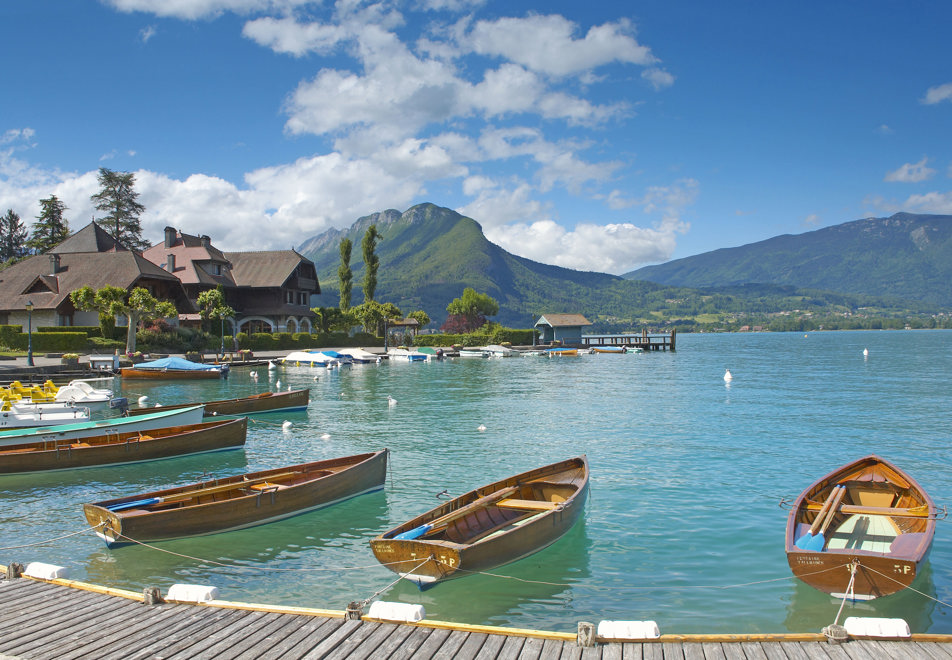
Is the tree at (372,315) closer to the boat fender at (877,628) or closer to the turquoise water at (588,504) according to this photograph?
the turquoise water at (588,504)

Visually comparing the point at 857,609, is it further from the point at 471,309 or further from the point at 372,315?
the point at 471,309

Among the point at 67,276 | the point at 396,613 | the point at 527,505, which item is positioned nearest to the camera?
the point at 396,613

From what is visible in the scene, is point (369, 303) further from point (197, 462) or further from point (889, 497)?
point (889, 497)

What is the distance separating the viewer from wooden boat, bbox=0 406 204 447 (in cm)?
1938

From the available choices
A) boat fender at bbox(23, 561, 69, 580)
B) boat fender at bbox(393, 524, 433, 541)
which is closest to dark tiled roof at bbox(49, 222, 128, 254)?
boat fender at bbox(23, 561, 69, 580)

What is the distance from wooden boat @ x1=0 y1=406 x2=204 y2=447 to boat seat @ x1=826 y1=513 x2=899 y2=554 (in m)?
20.2

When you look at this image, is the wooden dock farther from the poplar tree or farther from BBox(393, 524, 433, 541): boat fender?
the poplar tree

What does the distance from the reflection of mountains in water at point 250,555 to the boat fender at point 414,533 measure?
73.7 inches

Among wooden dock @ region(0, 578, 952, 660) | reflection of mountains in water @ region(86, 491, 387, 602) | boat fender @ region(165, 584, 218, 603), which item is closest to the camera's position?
wooden dock @ region(0, 578, 952, 660)

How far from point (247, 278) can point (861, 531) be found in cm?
7930

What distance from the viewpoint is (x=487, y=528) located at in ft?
38.5

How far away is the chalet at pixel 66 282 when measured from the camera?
200 feet

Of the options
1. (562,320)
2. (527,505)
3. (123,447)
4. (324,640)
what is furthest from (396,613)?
(562,320)

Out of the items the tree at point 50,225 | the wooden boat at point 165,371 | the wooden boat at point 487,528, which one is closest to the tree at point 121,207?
the tree at point 50,225
